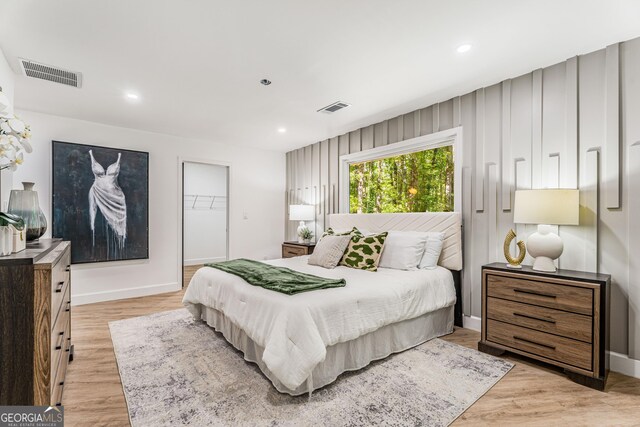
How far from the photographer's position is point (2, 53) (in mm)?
2410

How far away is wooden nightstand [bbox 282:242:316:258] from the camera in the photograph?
15.9 ft

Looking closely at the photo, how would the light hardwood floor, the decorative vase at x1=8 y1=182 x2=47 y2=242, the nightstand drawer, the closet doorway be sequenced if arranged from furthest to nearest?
1. the closet doorway
2. the nightstand drawer
3. the decorative vase at x1=8 y1=182 x2=47 y2=242
4. the light hardwood floor

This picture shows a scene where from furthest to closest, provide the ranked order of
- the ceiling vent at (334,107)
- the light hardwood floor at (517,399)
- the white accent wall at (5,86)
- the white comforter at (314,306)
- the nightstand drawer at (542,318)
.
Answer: the ceiling vent at (334,107)
the white accent wall at (5,86)
the nightstand drawer at (542,318)
the white comforter at (314,306)
the light hardwood floor at (517,399)

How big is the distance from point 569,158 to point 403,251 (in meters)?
1.59

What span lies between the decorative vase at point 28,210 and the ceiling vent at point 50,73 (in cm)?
121

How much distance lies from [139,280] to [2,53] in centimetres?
315

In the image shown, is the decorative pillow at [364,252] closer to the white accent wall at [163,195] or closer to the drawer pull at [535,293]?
the drawer pull at [535,293]

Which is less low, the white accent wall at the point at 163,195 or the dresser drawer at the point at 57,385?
the white accent wall at the point at 163,195

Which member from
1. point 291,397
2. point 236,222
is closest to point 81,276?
point 236,222

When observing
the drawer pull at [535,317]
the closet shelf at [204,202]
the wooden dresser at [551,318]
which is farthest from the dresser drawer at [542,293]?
the closet shelf at [204,202]

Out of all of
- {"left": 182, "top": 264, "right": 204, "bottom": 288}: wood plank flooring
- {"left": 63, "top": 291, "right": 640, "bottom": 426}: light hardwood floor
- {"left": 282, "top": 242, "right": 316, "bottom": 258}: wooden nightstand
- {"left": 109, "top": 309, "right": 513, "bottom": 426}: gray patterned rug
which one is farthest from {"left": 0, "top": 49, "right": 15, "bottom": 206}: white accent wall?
{"left": 282, "top": 242, "right": 316, "bottom": 258}: wooden nightstand

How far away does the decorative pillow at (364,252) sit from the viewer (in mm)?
3185

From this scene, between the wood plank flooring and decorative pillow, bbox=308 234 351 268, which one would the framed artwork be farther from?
decorative pillow, bbox=308 234 351 268

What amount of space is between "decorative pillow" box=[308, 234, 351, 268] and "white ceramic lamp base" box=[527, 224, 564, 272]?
1702 millimetres
